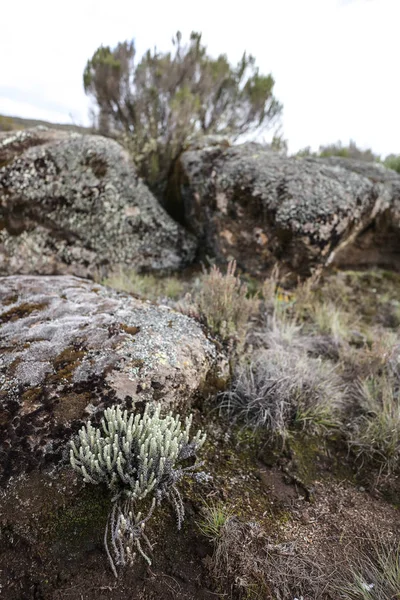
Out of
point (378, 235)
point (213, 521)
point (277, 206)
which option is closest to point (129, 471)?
point (213, 521)

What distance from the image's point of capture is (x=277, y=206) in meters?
4.07

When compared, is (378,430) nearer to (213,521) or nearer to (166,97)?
(213,521)

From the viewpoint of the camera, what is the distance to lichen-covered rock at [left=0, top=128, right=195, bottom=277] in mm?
4293

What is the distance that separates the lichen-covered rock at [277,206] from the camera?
13.3 ft

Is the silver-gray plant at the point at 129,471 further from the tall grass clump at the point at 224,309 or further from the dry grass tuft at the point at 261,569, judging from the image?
the tall grass clump at the point at 224,309

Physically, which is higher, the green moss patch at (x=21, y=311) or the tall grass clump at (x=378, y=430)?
the green moss patch at (x=21, y=311)

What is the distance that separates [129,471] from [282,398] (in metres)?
1.22

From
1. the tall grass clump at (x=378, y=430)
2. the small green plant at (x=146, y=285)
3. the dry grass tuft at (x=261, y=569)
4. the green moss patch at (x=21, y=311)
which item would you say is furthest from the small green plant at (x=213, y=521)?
the small green plant at (x=146, y=285)

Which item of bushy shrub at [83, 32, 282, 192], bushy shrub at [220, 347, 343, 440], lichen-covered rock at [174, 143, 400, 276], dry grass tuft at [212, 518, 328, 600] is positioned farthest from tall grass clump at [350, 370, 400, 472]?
bushy shrub at [83, 32, 282, 192]

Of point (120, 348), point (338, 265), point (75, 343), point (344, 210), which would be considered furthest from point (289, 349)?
point (338, 265)

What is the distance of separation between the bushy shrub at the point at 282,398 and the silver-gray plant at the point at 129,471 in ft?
2.46

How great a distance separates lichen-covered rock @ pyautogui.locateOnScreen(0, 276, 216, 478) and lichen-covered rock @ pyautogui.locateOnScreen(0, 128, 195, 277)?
1.57 m

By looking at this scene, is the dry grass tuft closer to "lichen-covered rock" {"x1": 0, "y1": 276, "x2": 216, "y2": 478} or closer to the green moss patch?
"lichen-covered rock" {"x1": 0, "y1": 276, "x2": 216, "y2": 478}

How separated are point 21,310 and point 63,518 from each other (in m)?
1.56
